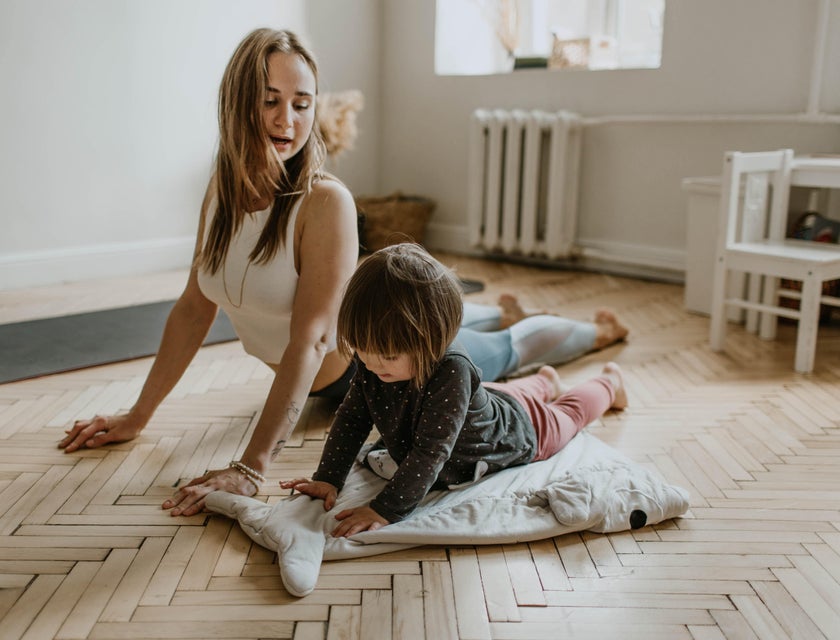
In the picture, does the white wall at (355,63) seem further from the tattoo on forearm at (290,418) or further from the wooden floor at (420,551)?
the tattoo on forearm at (290,418)

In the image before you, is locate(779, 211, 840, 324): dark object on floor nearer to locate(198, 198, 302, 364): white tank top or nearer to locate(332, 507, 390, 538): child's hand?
locate(198, 198, 302, 364): white tank top

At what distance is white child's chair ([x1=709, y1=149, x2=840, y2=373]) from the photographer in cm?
248

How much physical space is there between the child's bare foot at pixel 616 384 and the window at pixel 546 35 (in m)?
2.07

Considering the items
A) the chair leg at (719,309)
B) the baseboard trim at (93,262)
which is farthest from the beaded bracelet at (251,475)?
the baseboard trim at (93,262)

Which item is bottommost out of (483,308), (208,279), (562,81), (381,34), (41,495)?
(41,495)

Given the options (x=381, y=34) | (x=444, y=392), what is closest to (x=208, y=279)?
(x=444, y=392)

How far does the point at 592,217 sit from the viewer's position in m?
4.00

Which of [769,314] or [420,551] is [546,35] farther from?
[420,551]

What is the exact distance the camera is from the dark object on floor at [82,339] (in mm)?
2443

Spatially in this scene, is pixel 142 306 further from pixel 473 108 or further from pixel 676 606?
pixel 676 606

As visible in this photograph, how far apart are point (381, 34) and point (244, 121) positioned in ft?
10.8

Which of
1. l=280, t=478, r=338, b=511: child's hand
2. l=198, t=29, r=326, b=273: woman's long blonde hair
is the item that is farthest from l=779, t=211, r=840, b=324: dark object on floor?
l=280, t=478, r=338, b=511: child's hand

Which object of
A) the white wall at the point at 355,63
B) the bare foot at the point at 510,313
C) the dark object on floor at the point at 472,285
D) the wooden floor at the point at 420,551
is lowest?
the wooden floor at the point at 420,551

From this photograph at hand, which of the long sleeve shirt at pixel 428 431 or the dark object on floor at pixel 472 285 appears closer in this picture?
the long sleeve shirt at pixel 428 431
